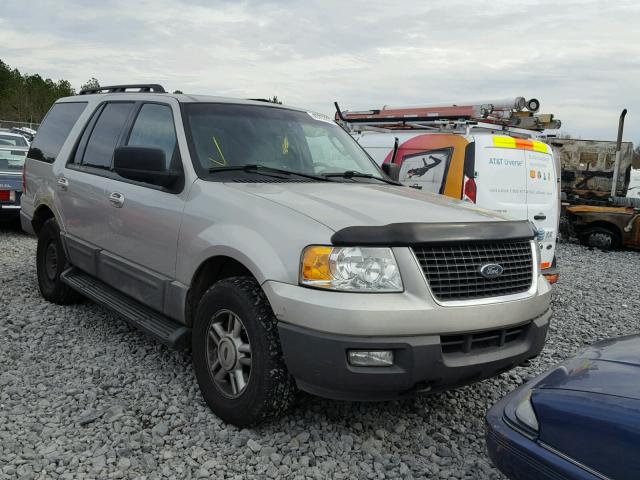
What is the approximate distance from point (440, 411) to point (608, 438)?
1.96 m

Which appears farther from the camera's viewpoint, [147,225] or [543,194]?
[543,194]

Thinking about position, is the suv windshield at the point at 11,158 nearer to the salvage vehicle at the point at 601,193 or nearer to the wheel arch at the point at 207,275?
the wheel arch at the point at 207,275

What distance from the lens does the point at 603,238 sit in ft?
40.9

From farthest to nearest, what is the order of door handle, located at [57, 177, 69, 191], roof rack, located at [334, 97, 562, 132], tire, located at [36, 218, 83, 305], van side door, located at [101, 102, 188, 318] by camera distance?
roof rack, located at [334, 97, 562, 132] → tire, located at [36, 218, 83, 305] → door handle, located at [57, 177, 69, 191] → van side door, located at [101, 102, 188, 318]

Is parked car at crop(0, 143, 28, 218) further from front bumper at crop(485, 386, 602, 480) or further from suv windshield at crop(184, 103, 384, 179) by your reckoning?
front bumper at crop(485, 386, 602, 480)

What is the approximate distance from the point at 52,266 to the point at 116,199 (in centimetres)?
177

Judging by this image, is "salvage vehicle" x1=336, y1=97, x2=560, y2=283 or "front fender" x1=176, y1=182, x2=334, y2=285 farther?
"salvage vehicle" x1=336, y1=97, x2=560, y2=283

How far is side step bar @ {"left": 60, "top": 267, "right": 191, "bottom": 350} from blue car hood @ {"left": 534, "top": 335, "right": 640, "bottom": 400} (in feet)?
6.99

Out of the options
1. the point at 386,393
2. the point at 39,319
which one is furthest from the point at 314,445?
the point at 39,319

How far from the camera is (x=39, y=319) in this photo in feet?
16.5

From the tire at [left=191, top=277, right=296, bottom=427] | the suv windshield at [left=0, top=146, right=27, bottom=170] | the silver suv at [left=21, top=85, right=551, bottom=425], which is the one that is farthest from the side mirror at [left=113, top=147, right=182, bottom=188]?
the suv windshield at [left=0, top=146, right=27, bottom=170]

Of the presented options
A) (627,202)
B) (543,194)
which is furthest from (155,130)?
(627,202)

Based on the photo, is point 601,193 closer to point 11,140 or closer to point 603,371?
point 11,140

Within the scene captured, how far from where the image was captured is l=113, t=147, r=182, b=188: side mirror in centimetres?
353
